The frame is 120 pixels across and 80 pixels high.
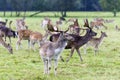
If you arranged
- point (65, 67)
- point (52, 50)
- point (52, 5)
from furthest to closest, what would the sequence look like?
point (52, 5), point (65, 67), point (52, 50)

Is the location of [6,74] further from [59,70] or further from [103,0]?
[103,0]

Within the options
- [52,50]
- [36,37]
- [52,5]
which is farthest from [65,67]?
[52,5]

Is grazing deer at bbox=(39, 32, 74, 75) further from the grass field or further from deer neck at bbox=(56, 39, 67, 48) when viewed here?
the grass field

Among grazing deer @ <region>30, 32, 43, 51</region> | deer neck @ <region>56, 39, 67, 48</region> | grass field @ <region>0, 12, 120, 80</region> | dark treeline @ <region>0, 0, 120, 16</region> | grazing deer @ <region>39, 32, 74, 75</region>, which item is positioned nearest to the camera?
grazing deer @ <region>39, 32, 74, 75</region>

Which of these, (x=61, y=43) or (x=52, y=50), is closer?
(x=52, y=50)

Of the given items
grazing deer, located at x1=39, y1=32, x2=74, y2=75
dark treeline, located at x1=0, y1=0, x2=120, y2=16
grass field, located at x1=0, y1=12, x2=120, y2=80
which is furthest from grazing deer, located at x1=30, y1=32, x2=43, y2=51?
dark treeline, located at x1=0, y1=0, x2=120, y2=16

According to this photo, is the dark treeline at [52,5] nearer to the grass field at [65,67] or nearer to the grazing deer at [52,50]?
the grass field at [65,67]

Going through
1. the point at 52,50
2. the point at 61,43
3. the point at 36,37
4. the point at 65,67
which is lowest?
the point at 65,67

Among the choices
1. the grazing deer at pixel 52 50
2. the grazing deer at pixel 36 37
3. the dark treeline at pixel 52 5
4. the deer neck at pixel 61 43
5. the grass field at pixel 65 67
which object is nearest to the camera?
the grazing deer at pixel 52 50

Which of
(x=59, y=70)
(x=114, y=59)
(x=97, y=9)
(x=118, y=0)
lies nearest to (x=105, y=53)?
(x=114, y=59)

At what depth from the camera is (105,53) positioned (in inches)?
642

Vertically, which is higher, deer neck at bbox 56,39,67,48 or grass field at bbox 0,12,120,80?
deer neck at bbox 56,39,67,48

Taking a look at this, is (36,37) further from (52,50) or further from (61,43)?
(52,50)

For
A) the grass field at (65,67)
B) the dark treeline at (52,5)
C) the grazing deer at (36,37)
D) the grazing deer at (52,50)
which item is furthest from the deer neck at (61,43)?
the dark treeline at (52,5)
